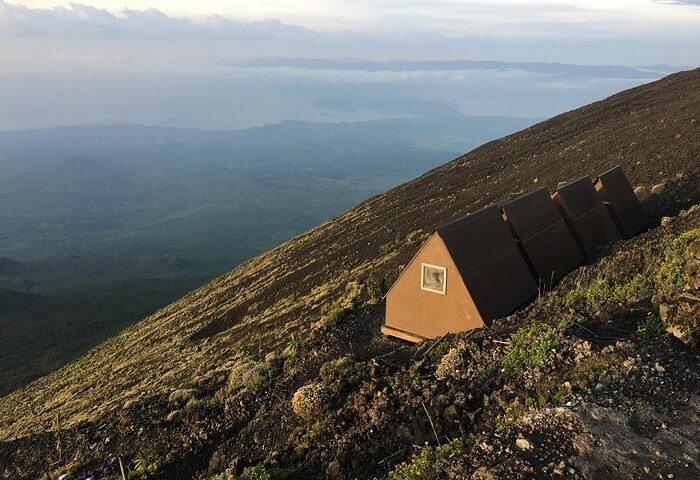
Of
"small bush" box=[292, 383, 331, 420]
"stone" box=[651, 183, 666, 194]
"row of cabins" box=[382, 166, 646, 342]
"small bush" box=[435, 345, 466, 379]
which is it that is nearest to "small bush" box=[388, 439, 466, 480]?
"small bush" box=[435, 345, 466, 379]

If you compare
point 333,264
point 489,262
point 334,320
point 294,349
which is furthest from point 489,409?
point 333,264

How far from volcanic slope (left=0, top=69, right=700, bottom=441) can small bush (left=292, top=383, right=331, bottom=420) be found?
1242 centimetres

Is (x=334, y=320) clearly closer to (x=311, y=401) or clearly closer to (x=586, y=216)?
(x=311, y=401)

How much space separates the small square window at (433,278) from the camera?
1628 cm

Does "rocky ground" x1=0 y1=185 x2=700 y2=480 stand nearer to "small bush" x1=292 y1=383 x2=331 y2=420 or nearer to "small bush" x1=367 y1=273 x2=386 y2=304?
"small bush" x1=292 y1=383 x2=331 y2=420

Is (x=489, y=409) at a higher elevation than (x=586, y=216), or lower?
lower

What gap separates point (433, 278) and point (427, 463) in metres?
8.60

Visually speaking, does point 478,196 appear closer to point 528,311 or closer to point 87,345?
point 528,311

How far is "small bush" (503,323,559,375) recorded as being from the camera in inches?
386

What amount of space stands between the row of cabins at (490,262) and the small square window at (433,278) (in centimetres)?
3

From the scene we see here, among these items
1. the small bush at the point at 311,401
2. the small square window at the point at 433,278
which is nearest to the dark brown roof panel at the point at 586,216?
the small square window at the point at 433,278

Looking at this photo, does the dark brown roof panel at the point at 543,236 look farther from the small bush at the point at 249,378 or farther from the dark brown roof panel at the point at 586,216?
the small bush at the point at 249,378

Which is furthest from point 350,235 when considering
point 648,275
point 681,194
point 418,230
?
point 648,275

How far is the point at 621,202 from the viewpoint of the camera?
23047 mm
